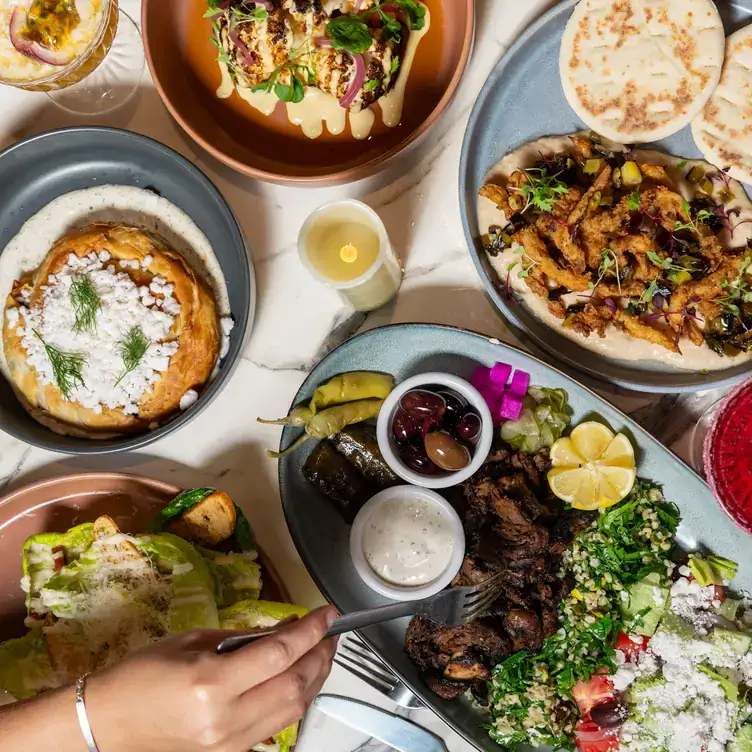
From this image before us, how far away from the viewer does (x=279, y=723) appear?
1.96 m

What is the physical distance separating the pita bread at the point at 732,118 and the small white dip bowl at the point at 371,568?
1526 mm

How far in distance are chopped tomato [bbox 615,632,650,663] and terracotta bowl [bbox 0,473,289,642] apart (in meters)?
1.18

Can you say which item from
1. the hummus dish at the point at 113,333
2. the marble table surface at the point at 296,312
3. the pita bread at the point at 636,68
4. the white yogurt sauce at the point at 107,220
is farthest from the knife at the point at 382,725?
the pita bread at the point at 636,68

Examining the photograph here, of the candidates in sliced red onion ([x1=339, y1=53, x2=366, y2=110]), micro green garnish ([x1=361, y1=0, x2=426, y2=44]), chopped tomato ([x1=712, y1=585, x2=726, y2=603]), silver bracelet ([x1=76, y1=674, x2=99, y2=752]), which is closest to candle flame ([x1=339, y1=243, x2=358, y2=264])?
sliced red onion ([x1=339, y1=53, x2=366, y2=110])

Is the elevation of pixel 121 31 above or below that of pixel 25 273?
above

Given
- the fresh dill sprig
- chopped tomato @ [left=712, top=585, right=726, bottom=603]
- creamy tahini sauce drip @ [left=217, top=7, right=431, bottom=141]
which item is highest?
creamy tahini sauce drip @ [left=217, top=7, right=431, bottom=141]

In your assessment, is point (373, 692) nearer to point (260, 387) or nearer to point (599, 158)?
point (260, 387)

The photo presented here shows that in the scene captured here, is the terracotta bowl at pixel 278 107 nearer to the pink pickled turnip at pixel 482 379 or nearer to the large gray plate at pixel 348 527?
the large gray plate at pixel 348 527

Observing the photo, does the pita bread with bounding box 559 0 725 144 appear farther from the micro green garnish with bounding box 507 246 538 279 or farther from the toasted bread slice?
the toasted bread slice

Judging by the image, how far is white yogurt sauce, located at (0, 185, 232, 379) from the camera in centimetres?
284

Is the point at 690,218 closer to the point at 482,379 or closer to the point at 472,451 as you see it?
the point at 482,379

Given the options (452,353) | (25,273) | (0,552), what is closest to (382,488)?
(452,353)

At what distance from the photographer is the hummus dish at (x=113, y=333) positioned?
2.63 m

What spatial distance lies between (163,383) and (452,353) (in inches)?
39.7
